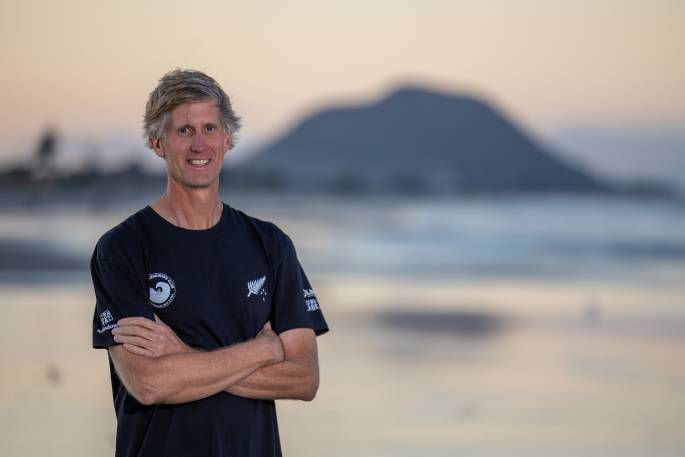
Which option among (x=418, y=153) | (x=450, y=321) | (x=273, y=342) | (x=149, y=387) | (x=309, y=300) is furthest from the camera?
(x=418, y=153)

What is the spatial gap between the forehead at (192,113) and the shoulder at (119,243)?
18cm

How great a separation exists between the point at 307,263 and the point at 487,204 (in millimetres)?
7419

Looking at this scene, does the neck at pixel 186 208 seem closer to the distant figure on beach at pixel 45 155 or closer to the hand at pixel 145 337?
the hand at pixel 145 337

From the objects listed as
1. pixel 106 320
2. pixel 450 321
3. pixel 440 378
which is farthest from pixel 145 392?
pixel 450 321

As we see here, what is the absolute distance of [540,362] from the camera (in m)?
7.03

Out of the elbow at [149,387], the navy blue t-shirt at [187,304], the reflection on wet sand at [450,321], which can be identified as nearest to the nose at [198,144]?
the navy blue t-shirt at [187,304]

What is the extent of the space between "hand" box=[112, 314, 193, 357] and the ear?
281 mm

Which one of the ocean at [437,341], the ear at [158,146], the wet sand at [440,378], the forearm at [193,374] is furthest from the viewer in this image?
the ocean at [437,341]

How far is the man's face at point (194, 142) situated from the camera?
216cm

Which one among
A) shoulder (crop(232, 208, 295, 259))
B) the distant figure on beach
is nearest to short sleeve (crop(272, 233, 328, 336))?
shoulder (crop(232, 208, 295, 259))

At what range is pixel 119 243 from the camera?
212 cm

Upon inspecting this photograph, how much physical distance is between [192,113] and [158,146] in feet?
0.31

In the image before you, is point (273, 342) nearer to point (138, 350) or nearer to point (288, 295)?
point (288, 295)

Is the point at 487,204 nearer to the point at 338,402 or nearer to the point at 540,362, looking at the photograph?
the point at 540,362
